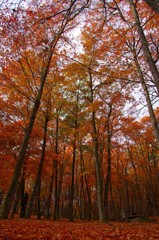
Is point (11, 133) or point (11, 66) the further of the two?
point (11, 133)

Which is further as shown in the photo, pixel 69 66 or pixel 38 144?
pixel 38 144

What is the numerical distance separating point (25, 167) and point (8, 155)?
1733 mm

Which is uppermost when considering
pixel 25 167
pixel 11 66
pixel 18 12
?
pixel 11 66

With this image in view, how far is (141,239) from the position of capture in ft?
14.0

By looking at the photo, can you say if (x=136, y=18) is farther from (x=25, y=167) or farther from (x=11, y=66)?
(x=25, y=167)

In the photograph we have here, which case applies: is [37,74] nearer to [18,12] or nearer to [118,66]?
[118,66]

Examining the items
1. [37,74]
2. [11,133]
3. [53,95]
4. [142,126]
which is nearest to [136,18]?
[37,74]

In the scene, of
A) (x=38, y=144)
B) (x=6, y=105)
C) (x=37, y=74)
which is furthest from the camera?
(x=38, y=144)

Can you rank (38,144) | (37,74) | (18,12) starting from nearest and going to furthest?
(18,12) < (37,74) < (38,144)

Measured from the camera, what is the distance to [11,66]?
8.38 meters

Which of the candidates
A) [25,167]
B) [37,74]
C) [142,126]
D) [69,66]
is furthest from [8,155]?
[142,126]

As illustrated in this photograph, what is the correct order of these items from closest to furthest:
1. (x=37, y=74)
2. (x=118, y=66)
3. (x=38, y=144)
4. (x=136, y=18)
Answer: (x=136, y=18) < (x=118, y=66) < (x=37, y=74) < (x=38, y=144)

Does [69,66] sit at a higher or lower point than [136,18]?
higher

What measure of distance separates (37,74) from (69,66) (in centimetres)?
260
